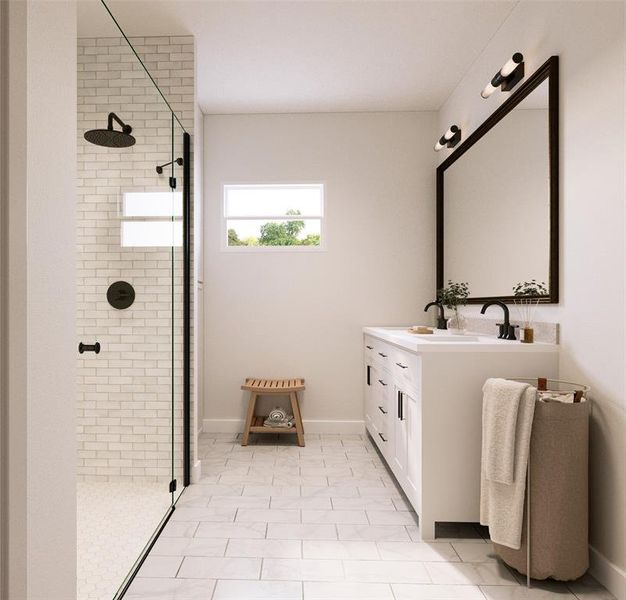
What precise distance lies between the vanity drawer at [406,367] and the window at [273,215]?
163 cm

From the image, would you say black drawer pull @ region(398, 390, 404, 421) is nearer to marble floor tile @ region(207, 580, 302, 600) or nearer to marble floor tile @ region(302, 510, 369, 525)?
marble floor tile @ region(302, 510, 369, 525)

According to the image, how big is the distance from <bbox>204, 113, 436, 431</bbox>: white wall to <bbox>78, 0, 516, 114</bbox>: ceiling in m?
0.26

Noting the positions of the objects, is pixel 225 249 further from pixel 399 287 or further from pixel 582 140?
pixel 582 140

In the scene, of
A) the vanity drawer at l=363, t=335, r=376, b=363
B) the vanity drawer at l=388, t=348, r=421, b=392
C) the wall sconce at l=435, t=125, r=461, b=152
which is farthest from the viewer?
the vanity drawer at l=363, t=335, r=376, b=363

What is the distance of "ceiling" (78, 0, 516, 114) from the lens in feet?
9.02

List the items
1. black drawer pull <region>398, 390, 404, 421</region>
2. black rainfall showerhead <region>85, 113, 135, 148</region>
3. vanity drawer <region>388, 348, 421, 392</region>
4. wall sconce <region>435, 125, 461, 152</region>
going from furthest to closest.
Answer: wall sconce <region>435, 125, 461, 152</region>
black drawer pull <region>398, 390, 404, 421</region>
vanity drawer <region>388, 348, 421, 392</region>
black rainfall showerhead <region>85, 113, 135, 148</region>

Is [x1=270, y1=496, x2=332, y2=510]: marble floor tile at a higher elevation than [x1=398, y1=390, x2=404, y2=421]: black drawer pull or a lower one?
lower

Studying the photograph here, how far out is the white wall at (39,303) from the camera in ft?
2.43

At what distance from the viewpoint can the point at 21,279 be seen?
2.49 ft

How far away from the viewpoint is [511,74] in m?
2.60

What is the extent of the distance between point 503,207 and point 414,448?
1.49m

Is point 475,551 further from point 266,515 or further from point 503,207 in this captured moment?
point 503,207

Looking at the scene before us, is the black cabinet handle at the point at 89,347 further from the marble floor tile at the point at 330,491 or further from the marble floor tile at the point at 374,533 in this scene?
the marble floor tile at the point at 330,491

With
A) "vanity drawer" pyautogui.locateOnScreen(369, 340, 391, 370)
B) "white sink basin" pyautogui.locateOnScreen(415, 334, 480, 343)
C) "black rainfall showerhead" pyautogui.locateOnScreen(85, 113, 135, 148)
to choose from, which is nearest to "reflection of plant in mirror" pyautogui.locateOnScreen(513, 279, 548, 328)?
"white sink basin" pyautogui.locateOnScreen(415, 334, 480, 343)
